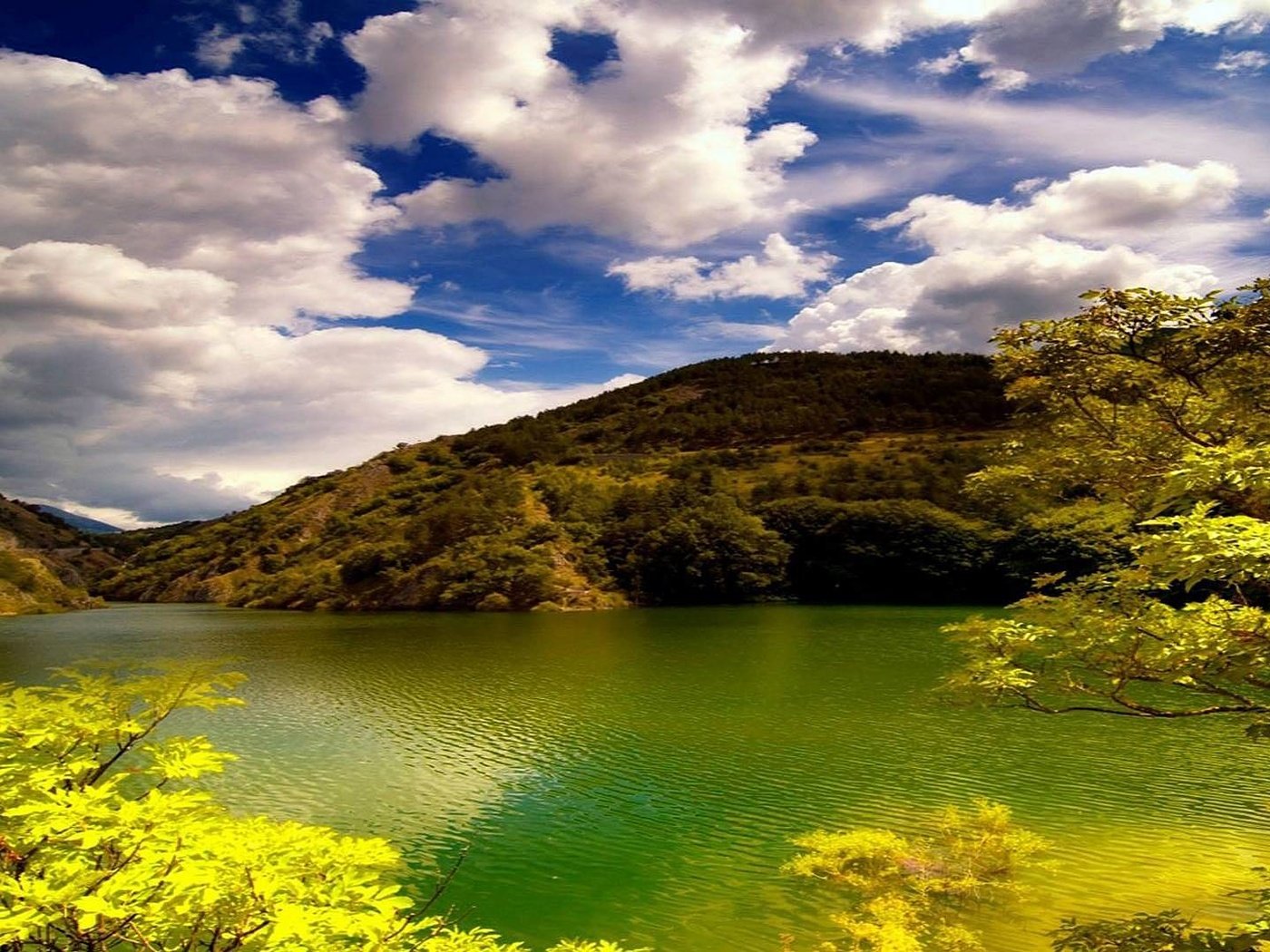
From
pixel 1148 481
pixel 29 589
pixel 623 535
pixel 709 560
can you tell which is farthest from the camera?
pixel 29 589

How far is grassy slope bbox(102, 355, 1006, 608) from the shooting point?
99.6 meters

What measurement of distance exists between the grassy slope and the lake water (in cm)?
5039

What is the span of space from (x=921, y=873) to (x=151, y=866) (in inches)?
603

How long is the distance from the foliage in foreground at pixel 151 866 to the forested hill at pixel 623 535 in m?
84.0

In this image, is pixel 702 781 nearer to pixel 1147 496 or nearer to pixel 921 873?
pixel 921 873

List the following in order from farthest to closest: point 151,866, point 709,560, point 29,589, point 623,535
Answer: point 29,589
point 623,535
point 709,560
point 151,866

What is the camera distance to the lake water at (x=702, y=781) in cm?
1628

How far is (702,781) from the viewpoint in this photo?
81.3 ft

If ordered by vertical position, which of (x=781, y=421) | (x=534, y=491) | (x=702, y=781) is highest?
(x=781, y=421)

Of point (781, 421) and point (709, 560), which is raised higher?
point (781, 421)

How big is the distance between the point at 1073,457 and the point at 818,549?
3278 inches

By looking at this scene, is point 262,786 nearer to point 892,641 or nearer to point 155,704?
point 155,704

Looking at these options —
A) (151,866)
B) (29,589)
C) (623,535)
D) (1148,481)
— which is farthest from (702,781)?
(29,589)

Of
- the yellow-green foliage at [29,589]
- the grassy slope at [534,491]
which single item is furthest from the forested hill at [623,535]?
the yellow-green foliage at [29,589]
